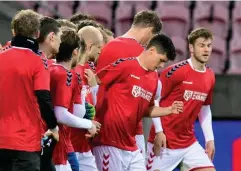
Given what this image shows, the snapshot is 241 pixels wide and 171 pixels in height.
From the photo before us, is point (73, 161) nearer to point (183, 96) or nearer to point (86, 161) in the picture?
point (86, 161)

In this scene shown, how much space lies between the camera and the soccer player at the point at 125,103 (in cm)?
673

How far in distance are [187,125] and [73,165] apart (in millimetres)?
1648

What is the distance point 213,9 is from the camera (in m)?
12.0

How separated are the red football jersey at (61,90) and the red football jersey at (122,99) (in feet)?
2.22

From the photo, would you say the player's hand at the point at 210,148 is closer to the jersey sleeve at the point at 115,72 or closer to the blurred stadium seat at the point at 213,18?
the jersey sleeve at the point at 115,72

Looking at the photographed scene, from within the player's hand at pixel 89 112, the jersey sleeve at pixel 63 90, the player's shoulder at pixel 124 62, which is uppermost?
the player's shoulder at pixel 124 62

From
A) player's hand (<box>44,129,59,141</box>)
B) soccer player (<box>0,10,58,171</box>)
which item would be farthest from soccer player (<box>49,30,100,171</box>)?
soccer player (<box>0,10,58,171</box>)

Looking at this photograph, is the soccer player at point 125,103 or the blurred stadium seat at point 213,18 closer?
the soccer player at point 125,103

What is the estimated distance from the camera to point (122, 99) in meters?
6.75

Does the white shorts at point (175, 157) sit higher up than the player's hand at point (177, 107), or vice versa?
the player's hand at point (177, 107)

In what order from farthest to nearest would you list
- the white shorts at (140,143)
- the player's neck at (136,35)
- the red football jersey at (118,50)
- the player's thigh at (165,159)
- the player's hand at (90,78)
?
the player's thigh at (165,159) < the white shorts at (140,143) < the player's neck at (136,35) < the red football jersey at (118,50) < the player's hand at (90,78)

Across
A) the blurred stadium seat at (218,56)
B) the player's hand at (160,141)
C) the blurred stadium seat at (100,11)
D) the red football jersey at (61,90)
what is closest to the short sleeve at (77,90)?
the red football jersey at (61,90)

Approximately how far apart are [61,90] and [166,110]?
44.6 inches

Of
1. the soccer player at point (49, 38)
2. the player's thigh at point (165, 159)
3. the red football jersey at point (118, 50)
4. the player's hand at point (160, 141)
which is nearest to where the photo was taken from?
the soccer player at point (49, 38)
